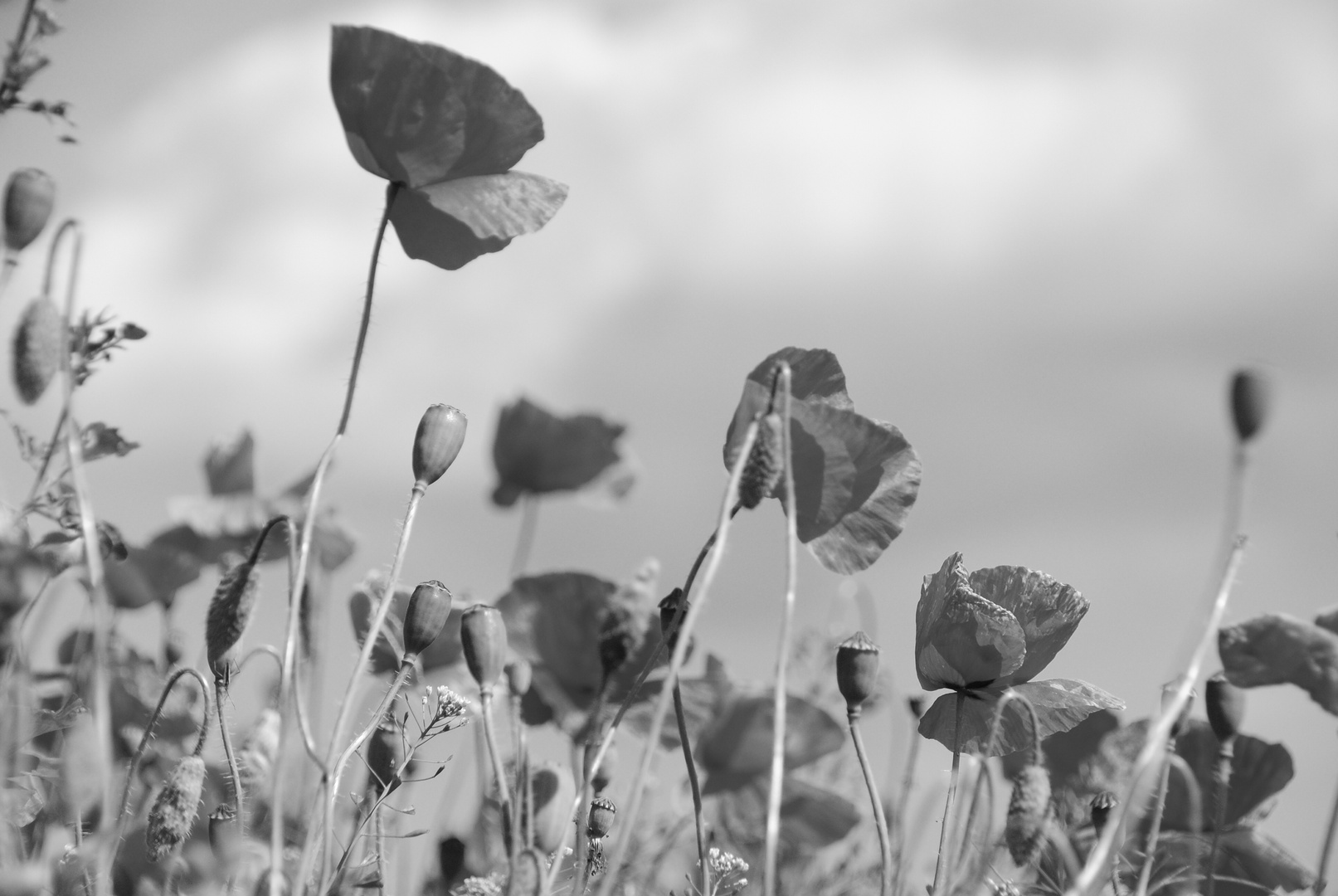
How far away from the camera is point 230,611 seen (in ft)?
4.23

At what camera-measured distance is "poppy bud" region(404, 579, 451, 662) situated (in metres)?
1.31

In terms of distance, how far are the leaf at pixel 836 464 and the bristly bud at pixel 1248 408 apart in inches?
14.3

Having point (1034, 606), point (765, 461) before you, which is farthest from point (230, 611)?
point (1034, 606)

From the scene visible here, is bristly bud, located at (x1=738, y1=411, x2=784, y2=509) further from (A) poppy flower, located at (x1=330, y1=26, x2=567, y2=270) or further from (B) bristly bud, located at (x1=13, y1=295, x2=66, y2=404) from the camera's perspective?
(B) bristly bud, located at (x1=13, y1=295, x2=66, y2=404)

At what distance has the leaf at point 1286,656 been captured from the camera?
1468 mm

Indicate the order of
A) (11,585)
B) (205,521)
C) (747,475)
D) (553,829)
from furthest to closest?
(205,521) → (553,829) → (747,475) → (11,585)

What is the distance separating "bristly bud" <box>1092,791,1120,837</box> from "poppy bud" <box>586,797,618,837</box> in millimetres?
570

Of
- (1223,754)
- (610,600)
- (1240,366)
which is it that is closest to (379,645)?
(610,600)

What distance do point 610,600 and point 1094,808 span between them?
0.66 metres

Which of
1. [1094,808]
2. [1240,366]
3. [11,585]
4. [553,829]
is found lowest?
[553,829]

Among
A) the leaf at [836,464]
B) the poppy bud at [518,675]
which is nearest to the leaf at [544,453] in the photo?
the poppy bud at [518,675]

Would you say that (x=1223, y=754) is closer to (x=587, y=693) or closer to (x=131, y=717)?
(x=587, y=693)

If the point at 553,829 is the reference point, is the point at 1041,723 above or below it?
above

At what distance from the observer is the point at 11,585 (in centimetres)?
83
